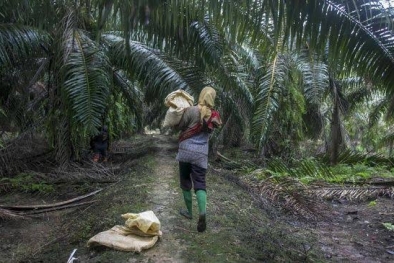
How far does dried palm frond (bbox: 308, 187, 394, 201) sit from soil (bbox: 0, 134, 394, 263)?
A: 0.11 meters

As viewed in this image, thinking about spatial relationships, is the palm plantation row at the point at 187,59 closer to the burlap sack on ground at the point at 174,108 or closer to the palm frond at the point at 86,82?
the palm frond at the point at 86,82

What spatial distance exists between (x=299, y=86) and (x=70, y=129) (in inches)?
230

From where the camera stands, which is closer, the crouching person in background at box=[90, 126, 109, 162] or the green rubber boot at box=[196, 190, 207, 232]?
the green rubber boot at box=[196, 190, 207, 232]

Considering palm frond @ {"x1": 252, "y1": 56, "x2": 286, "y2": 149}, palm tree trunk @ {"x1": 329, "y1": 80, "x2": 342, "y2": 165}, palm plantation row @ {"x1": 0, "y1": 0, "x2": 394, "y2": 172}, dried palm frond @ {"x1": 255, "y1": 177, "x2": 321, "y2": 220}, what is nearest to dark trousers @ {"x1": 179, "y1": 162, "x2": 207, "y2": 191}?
palm plantation row @ {"x1": 0, "y1": 0, "x2": 394, "y2": 172}

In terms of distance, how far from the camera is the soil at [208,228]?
4.47m

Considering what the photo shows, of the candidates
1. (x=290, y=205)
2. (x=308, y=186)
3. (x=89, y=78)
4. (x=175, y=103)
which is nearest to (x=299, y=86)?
(x=308, y=186)

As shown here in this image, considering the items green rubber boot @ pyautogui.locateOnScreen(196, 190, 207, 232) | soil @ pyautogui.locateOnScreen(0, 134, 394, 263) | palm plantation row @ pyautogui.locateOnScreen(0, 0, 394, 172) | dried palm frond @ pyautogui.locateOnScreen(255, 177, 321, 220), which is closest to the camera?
palm plantation row @ pyautogui.locateOnScreen(0, 0, 394, 172)

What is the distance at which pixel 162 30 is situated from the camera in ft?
16.7

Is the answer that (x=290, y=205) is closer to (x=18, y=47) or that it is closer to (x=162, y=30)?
(x=162, y=30)

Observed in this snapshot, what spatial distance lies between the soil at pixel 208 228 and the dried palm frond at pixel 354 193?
0.11 meters

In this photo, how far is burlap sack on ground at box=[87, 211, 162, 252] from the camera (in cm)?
425

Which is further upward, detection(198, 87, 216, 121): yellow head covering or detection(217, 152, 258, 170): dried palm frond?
detection(198, 87, 216, 121): yellow head covering

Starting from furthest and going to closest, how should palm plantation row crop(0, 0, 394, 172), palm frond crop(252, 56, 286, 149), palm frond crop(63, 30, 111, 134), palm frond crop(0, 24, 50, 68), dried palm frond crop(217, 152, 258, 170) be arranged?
1. dried palm frond crop(217, 152, 258, 170)
2. palm frond crop(252, 56, 286, 149)
3. palm frond crop(63, 30, 111, 134)
4. palm frond crop(0, 24, 50, 68)
5. palm plantation row crop(0, 0, 394, 172)

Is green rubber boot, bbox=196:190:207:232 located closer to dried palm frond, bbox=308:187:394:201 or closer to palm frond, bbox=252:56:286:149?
dried palm frond, bbox=308:187:394:201
